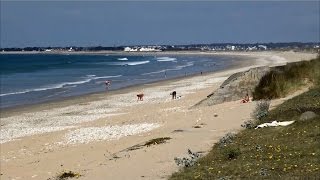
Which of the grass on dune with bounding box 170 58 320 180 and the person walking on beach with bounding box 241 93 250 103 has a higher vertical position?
the grass on dune with bounding box 170 58 320 180

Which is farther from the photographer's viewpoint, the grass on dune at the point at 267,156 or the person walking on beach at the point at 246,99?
the person walking on beach at the point at 246,99

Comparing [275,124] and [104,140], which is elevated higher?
[275,124]

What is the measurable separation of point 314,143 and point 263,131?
2.36 meters

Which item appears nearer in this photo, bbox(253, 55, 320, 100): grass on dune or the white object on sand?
the white object on sand

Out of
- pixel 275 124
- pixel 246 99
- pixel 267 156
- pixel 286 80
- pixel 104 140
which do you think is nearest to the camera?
pixel 267 156

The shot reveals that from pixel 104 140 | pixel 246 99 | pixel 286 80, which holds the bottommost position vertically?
pixel 104 140

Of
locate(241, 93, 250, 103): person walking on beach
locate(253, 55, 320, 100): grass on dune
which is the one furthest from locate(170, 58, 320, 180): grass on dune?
locate(241, 93, 250, 103): person walking on beach

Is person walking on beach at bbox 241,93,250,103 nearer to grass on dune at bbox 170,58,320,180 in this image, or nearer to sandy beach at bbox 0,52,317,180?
sandy beach at bbox 0,52,317,180

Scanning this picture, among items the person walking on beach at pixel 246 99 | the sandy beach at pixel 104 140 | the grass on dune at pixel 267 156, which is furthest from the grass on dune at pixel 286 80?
the grass on dune at pixel 267 156

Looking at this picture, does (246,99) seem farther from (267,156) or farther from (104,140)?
(267,156)

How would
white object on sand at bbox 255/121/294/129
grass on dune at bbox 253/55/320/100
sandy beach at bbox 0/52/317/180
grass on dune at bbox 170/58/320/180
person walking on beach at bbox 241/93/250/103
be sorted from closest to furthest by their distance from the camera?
grass on dune at bbox 170/58/320/180, sandy beach at bbox 0/52/317/180, white object on sand at bbox 255/121/294/129, grass on dune at bbox 253/55/320/100, person walking on beach at bbox 241/93/250/103

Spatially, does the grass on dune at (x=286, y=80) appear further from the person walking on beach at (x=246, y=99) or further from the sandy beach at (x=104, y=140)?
the sandy beach at (x=104, y=140)

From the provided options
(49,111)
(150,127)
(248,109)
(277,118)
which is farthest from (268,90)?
(49,111)

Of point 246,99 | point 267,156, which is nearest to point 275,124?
point 267,156
